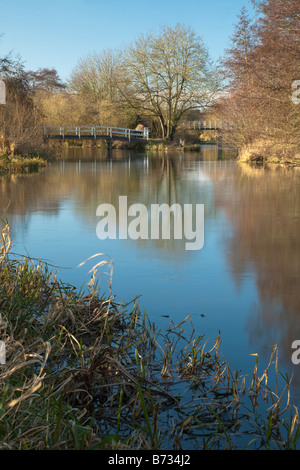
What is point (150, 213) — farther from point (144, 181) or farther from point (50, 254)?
point (144, 181)

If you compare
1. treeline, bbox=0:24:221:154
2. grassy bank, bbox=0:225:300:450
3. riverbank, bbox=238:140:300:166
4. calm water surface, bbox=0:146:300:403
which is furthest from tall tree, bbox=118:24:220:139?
grassy bank, bbox=0:225:300:450

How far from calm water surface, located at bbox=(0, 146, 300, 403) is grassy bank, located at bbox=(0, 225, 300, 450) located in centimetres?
25

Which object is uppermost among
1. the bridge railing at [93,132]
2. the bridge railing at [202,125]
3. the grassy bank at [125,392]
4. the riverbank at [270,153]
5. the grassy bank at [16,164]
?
the bridge railing at [202,125]

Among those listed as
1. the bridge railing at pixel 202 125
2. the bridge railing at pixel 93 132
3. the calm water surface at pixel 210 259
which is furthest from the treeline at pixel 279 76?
the bridge railing at pixel 202 125

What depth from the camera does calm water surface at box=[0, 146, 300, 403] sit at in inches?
147

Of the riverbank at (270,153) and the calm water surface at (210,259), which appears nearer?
the calm water surface at (210,259)

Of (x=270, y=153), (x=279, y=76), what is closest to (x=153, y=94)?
(x=270, y=153)

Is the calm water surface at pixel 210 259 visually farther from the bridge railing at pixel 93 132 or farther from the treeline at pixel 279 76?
the bridge railing at pixel 93 132

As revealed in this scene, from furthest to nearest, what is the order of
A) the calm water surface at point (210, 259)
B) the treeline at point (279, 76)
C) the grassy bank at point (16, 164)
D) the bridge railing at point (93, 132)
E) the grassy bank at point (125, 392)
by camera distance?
the bridge railing at point (93, 132) < the grassy bank at point (16, 164) < the treeline at point (279, 76) < the calm water surface at point (210, 259) < the grassy bank at point (125, 392)

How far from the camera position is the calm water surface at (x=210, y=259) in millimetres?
3744

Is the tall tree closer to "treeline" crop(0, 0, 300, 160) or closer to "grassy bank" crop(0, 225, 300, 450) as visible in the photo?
"treeline" crop(0, 0, 300, 160)

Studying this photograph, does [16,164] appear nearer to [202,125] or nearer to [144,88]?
[144,88]

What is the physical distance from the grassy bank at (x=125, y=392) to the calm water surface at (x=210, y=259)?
0.81 ft
